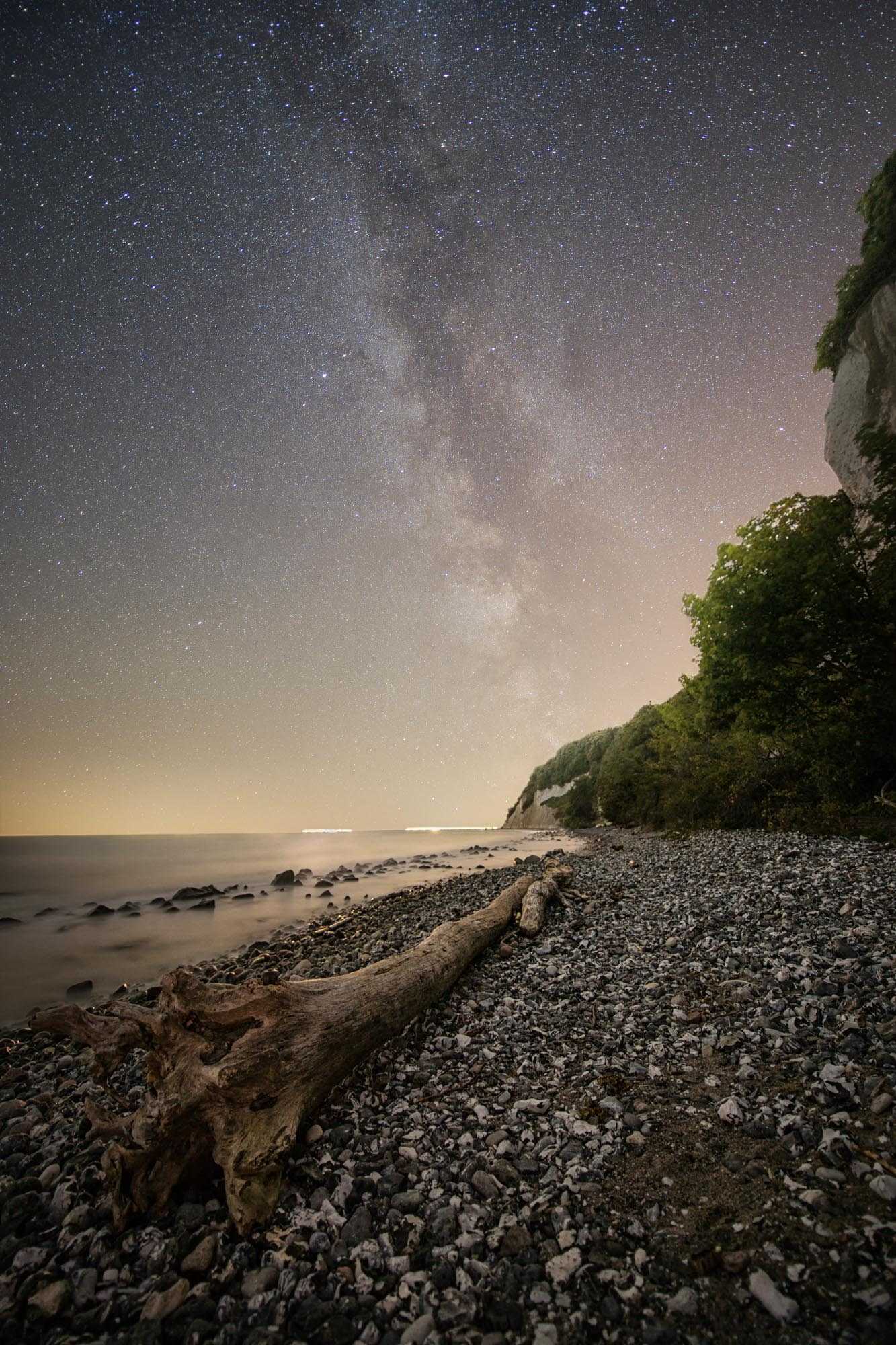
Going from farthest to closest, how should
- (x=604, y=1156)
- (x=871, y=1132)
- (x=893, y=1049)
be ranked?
(x=893, y=1049) < (x=604, y=1156) < (x=871, y=1132)

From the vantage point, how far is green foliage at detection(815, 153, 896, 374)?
77.5 ft

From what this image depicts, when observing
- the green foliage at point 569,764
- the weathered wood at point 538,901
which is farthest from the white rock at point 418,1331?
the green foliage at point 569,764

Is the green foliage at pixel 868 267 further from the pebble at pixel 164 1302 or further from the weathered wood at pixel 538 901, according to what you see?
the pebble at pixel 164 1302

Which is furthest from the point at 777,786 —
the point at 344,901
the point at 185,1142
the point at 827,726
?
the point at 185,1142

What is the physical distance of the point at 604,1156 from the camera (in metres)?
3.78

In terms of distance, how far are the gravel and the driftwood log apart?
0.72 ft

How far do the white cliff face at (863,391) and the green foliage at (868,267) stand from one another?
762 mm

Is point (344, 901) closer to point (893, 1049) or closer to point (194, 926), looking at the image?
point (194, 926)

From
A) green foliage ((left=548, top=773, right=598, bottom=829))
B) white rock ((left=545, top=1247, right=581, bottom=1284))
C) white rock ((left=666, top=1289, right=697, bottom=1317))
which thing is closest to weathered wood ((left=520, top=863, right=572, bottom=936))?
white rock ((left=545, top=1247, right=581, bottom=1284))

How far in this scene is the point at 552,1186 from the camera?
3545 mm

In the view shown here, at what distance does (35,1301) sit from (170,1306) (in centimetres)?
80

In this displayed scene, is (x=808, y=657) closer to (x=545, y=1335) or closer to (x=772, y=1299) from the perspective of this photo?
(x=772, y=1299)

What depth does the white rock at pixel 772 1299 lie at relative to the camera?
247 centimetres

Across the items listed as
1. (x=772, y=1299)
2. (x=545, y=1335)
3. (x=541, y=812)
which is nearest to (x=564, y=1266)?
(x=545, y=1335)
